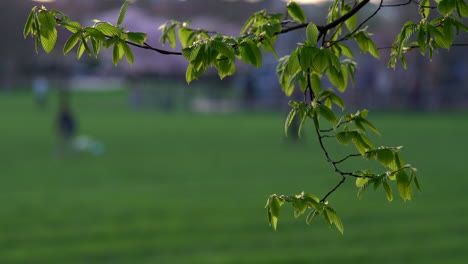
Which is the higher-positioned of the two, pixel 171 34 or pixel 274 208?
pixel 171 34

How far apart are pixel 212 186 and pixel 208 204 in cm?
265

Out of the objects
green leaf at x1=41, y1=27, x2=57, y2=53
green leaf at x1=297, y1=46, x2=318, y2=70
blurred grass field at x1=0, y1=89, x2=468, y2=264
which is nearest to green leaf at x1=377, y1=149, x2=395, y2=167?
green leaf at x1=297, y1=46, x2=318, y2=70

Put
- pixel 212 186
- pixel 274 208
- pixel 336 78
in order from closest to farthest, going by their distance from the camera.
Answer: pixel 274 208 < pixel 336 78 < pixel 212 186

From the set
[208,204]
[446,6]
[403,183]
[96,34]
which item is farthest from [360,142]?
[208,204]

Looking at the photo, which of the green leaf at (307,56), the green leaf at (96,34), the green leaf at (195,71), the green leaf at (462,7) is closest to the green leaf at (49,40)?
the green leaf at (96,34)

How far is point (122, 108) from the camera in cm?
5297

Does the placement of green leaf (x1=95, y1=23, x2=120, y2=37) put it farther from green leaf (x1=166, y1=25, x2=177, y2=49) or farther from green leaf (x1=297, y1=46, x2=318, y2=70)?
green leaf (x1=166, y1=25, x2=177, y2=49)

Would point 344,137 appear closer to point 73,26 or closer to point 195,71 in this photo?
point 195,71

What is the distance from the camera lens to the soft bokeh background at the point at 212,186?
13.2 meters

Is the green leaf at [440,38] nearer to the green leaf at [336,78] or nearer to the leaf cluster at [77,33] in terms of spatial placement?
the green leaf at [336,78]

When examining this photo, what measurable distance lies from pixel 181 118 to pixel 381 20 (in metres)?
29.5

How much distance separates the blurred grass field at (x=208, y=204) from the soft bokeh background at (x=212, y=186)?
38 millimetres

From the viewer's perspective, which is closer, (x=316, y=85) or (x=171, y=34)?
(x=316, y=85)

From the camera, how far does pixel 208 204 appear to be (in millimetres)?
17391
